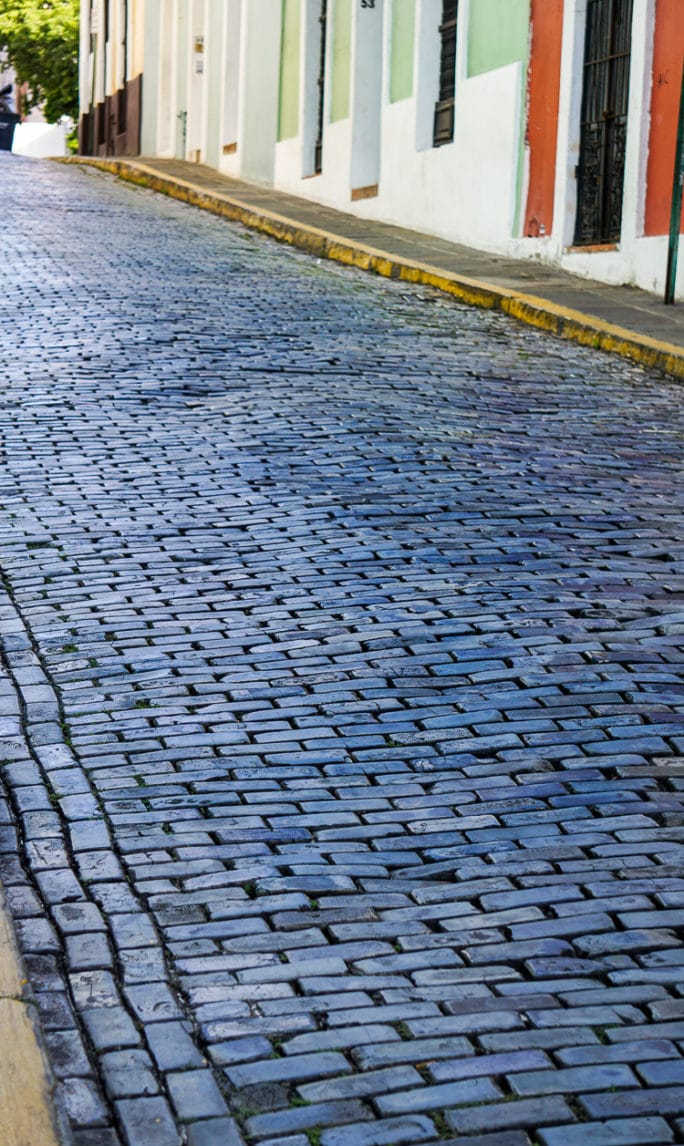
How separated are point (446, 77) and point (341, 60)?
147 inches

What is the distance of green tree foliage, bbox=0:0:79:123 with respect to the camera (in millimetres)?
44469

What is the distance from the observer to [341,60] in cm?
2292

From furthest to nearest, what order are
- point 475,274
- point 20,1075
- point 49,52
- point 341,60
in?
point 49,52 < point 341,60 < point 475,274 < point 20,1075

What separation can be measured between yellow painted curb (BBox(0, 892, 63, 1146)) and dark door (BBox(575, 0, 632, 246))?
12.3m

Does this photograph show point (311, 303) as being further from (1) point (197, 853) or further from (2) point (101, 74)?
(2) point (101, 74)

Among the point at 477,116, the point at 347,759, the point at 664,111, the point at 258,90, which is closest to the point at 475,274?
the point at 664,111

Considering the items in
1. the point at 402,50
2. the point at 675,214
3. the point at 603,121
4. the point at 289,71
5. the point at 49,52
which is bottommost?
the point at 675,214

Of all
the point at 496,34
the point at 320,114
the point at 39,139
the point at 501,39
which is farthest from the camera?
the point at 39,139

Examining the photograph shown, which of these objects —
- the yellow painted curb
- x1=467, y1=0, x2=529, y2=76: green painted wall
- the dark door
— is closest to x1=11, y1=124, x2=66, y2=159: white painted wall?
x1=467, y1=0, x2=529, y2=76: green painted wall

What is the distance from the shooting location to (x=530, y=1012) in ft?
11.3

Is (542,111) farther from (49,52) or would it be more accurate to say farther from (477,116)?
(49,52)

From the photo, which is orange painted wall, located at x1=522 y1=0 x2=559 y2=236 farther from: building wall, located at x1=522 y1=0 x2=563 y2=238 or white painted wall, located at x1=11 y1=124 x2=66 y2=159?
white painted wall, located at x1=11 y1=124 x2=66 y2=159

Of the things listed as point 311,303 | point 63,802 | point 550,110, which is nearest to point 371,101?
point 550,110

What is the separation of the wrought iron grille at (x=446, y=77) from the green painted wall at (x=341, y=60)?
112 inches
